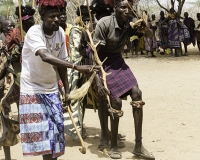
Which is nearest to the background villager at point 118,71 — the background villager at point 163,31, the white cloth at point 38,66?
the white cloth at point 38,66

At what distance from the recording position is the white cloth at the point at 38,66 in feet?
12.4

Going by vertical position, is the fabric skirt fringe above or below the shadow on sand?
above

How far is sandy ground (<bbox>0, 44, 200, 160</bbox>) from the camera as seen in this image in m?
5.35

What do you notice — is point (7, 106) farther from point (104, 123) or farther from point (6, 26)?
point (6, 26)

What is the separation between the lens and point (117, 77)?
5.19m

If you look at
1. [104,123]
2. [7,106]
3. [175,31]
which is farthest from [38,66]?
[175,31]

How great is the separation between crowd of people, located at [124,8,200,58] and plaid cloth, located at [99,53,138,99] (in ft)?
37.5

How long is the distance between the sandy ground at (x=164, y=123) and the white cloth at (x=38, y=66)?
1636 mm

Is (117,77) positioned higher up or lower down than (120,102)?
higher up

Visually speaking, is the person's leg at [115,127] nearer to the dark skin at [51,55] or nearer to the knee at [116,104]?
the knee at [116,104]

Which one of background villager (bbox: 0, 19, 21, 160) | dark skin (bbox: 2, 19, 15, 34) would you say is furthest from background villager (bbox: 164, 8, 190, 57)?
background villager (bbox: 0, 19, 21, 160)

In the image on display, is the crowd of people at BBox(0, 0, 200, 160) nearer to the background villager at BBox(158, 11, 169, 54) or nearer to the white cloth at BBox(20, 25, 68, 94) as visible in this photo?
the white cloth at BBox(20, 25, 68, 94)

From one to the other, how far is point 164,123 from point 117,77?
1810mm

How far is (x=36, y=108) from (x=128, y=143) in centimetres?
223
